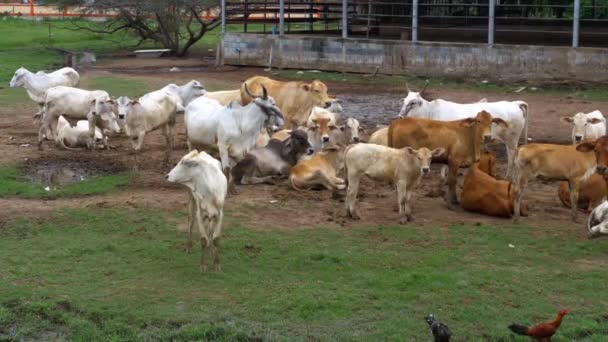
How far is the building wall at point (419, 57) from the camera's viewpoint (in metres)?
22.2

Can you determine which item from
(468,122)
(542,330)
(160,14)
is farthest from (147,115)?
(160,14)

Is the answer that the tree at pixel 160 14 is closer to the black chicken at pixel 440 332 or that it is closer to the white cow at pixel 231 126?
the white cow at pixel 231 126

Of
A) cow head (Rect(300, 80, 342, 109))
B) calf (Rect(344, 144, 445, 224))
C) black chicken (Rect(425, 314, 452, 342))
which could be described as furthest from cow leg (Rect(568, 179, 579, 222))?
cow head (Rect(300, 80, 342, 109))

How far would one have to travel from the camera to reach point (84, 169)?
1413cm

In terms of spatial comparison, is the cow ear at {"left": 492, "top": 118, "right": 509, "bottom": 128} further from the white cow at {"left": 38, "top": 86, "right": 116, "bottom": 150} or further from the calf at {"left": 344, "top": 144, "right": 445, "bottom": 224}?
the white cow at {"left": 38, "top": 86, "right": 116, "bottom": 150}

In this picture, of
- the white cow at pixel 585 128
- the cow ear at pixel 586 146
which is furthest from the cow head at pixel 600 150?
the white cow at pixel 585 128

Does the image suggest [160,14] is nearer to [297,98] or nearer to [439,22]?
[439,22]

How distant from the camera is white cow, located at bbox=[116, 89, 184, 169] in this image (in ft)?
45.6

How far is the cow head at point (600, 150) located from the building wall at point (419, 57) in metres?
11.1

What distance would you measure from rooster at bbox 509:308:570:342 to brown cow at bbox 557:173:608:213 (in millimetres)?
4491

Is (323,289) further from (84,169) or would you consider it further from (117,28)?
(117,28)

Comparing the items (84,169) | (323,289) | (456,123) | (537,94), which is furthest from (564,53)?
(323,289)

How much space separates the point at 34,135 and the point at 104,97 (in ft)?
6.55

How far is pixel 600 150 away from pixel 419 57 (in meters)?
13.2
